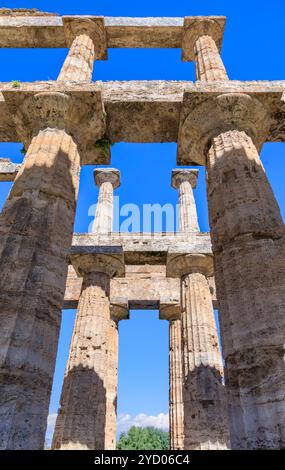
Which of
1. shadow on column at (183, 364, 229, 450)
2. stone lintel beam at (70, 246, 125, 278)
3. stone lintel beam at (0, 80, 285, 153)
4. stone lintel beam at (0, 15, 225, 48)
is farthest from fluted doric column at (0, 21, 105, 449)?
shadow on column at (183, 364, 229, 450)

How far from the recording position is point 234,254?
17.6 ft

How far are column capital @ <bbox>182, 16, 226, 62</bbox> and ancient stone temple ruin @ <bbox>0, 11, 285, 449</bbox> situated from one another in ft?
0.14

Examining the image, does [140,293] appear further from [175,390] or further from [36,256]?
[36,256]

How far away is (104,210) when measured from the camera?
57.9ft

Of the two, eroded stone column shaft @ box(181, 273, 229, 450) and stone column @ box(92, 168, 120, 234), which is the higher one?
stone column @ box(92, 168, 120, 234)

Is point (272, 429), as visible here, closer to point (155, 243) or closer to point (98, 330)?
point (98, 330)

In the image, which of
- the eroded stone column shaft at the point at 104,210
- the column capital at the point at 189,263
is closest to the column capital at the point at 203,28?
the column capital at the point at 189,263

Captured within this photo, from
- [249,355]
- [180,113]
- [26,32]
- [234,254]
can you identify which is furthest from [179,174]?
[249,355]

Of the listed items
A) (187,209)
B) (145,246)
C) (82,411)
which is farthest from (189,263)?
(82,411)

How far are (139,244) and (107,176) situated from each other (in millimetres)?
6949

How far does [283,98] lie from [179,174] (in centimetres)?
1183

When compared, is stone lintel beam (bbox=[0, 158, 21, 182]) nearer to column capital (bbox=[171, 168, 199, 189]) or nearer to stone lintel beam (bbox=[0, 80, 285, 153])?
stone lintel beam (bbox=[0, 80, 285, 153])

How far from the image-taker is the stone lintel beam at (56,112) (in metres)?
7.21

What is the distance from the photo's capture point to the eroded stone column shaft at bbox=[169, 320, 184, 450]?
13866 mm
